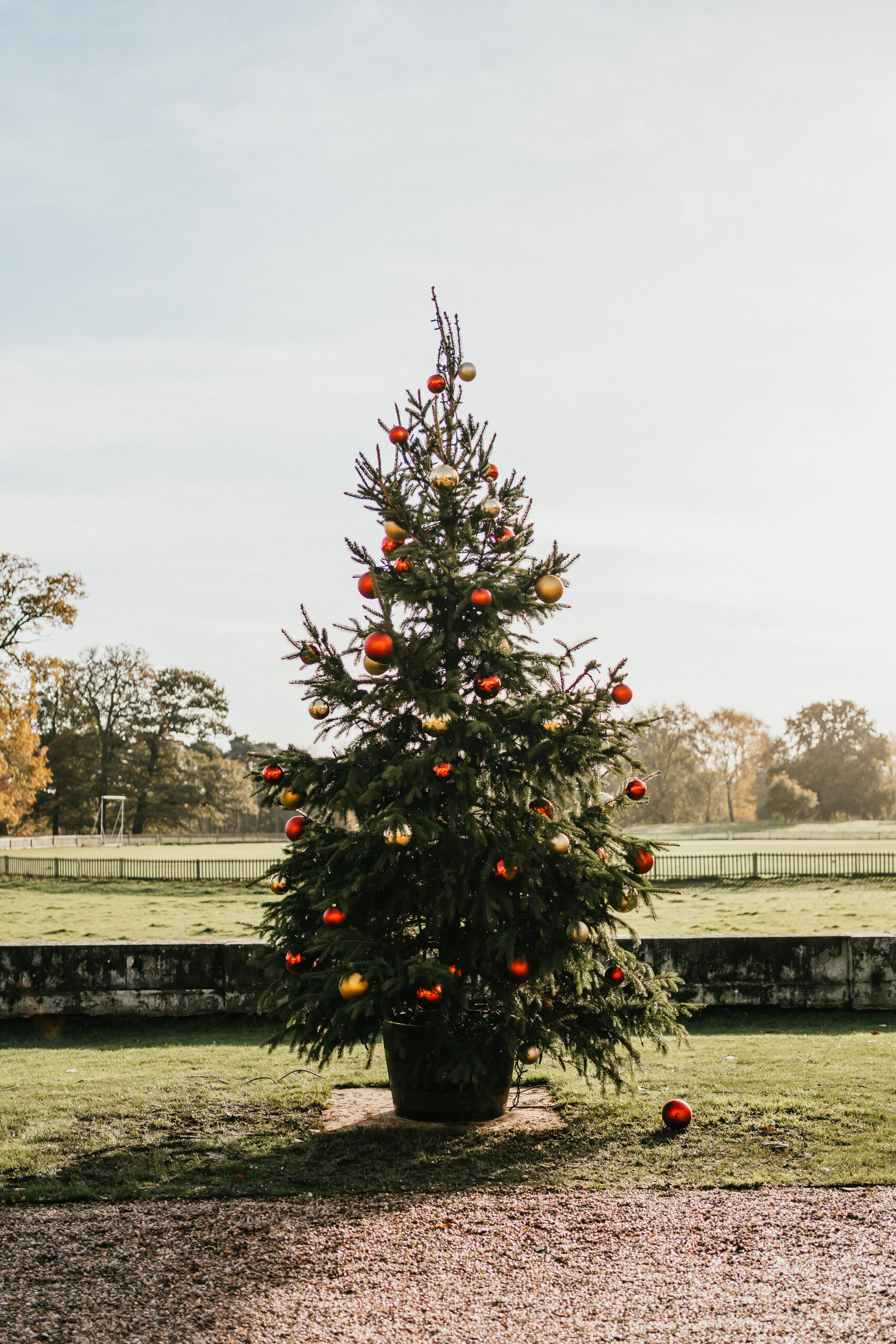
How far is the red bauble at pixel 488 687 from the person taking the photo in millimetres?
6281

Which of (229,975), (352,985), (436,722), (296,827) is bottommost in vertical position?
(229,975)

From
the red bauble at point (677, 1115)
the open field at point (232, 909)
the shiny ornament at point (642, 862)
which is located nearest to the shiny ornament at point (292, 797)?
the shiny ornament at point (642, 862)

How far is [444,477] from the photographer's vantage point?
21.2 feet

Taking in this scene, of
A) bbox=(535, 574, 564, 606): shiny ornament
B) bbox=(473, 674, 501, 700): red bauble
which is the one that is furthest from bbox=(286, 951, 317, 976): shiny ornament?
bbox=(535, 574, 564, 606): shiny ornament

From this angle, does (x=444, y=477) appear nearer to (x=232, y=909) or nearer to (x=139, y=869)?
(x=232, y=909)

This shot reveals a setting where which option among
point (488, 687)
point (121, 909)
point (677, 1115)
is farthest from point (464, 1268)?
point (121, 909)

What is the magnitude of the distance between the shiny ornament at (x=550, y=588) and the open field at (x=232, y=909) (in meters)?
7.97

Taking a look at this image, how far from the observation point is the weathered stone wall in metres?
9.55

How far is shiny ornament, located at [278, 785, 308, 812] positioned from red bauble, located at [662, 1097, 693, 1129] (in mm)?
2876

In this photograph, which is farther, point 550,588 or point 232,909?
point 232,909

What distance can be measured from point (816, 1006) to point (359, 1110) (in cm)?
524

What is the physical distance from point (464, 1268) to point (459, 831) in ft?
8.26

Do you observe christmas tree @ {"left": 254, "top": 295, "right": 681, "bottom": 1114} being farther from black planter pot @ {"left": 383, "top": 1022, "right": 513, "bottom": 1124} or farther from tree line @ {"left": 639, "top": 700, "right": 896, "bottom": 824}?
tree line @ {"left": 639, "top": 700, "right": 896, "bottom": 824}

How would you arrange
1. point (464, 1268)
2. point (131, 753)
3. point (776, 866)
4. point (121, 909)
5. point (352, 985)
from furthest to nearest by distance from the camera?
point (131, 753)
point (776, 866)
point (121, 909)
point (352, 985)
point (464, 1268)
